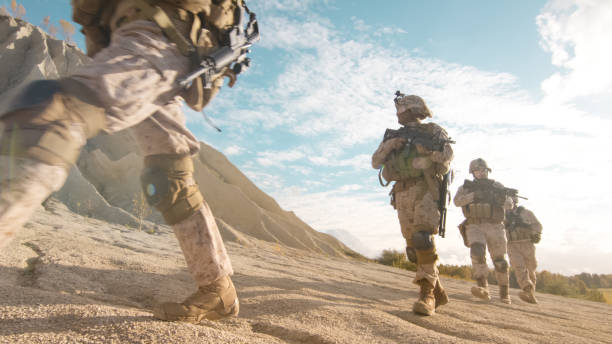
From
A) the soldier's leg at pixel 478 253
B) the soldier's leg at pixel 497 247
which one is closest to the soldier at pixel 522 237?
the soldier's leg at pixel 497 247

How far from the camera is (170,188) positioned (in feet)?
4.68

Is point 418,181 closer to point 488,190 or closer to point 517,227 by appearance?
point 488,190

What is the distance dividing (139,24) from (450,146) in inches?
113

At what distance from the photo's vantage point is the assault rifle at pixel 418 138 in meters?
3.26

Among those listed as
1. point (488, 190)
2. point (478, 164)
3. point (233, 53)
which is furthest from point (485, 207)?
point (233, 53)

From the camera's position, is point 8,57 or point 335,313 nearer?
point 335,313

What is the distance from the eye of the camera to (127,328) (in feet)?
3.89

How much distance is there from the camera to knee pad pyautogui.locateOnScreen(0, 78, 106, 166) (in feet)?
2.51

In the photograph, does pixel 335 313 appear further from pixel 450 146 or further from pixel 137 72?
pixel 450 146

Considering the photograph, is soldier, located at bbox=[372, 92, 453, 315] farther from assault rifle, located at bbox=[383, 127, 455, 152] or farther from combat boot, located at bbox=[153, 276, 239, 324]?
combat boot, located at bbox=[153, 276, 239, 324]

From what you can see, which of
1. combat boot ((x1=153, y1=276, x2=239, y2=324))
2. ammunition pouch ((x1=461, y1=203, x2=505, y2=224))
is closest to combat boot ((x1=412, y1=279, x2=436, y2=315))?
combat boot ((x1=153, y1=276, x2=239, y2=324))

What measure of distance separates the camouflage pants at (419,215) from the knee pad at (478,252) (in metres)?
2.64

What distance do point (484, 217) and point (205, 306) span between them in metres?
5.36

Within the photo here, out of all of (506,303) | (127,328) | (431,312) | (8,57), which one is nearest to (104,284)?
(127,328)
